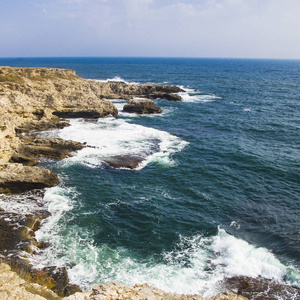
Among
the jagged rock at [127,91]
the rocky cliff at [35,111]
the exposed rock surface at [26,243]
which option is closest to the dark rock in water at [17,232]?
the exposed rock surface at [26,243]

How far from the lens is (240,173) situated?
34344 millimetres

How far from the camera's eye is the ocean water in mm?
18984

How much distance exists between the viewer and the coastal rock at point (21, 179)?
2731 cm

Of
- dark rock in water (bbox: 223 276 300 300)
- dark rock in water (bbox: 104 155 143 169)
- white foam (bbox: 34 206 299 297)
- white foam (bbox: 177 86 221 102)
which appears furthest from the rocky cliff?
dark rock in water (bbox: 223 276 300 300)

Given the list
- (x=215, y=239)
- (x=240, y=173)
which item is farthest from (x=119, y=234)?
(x=240, y=173)

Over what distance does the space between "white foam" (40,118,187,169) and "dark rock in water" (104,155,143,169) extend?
761mm

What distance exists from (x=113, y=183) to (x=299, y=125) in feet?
144

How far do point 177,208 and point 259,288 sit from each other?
10762 millimetres

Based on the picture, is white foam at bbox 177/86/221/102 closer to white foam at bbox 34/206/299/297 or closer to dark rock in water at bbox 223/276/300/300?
white foam at bbox 34/206/299/297

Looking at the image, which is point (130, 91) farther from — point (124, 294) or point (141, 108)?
point (124, 294)

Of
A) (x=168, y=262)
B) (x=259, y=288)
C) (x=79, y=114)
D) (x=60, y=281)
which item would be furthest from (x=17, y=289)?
(x=79, y=114)

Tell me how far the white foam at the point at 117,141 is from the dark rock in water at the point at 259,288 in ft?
65.6

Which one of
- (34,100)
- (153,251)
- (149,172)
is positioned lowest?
(153,251)

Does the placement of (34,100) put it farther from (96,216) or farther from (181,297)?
(181,297)
